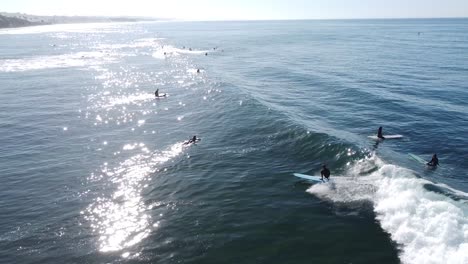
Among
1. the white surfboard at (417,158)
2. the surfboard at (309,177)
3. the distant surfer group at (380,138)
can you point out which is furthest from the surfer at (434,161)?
the surfboard at (309,177)

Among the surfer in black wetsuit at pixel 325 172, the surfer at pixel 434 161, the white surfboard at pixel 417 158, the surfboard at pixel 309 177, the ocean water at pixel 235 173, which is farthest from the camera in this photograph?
the white surfboard at pixel 417 158

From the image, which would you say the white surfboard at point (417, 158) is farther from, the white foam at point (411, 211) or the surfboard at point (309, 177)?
the surfboard at point (309, 177)

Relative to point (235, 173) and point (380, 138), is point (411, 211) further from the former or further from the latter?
point (380, 138)

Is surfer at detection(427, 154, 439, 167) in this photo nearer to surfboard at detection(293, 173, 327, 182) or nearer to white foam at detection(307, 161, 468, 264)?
white foam at detection(307, 161, 468, 264)

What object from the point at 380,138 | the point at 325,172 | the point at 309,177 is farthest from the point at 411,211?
the point at 380,138

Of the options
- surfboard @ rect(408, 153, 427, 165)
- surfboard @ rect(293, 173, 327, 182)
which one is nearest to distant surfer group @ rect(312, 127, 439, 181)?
surfboard @ rect(293, 173, 327, 182)

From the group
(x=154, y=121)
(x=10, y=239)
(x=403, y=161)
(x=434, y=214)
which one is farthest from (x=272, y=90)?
(x=10, y=239)
